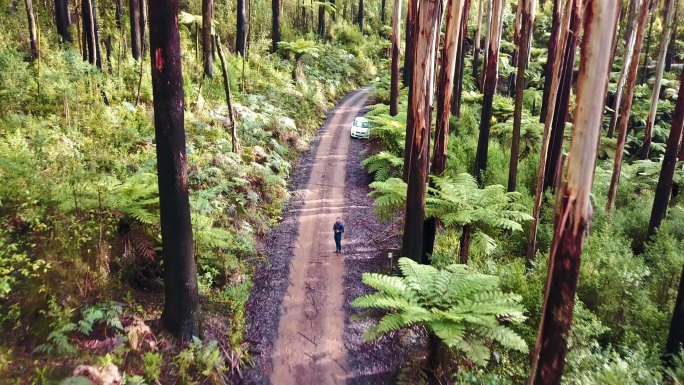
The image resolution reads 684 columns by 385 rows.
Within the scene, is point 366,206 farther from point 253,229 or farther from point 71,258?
point 71,258

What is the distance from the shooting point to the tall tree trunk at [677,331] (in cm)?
631

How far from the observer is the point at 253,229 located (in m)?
10.9

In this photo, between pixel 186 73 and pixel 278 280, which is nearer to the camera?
pixel 278 280

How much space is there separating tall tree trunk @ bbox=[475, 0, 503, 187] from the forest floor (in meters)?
3.99

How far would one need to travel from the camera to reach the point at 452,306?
623cm

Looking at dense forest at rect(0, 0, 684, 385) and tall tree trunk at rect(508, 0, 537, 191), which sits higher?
tall tree trunk at rect(508, 0, 537, 191)

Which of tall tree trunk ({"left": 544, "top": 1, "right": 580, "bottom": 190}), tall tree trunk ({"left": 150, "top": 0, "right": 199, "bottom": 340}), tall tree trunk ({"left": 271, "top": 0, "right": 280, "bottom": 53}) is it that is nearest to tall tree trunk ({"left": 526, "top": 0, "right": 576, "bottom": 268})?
tall tree trunk ({"left": 544, "top": 1, "right": 580, "bottom": 190})

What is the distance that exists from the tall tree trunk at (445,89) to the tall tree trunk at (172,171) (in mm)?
4906

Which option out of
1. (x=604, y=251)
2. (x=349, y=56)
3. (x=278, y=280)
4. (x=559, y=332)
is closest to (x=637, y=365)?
(x=559, y=332)

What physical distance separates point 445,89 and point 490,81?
5485 mm

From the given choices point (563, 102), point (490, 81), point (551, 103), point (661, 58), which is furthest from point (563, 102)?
point (661, 58)

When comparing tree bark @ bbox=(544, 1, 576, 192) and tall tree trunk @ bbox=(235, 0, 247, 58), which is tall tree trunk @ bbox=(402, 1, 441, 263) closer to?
tree bark @ bbox=(544, 1, 576, 192)

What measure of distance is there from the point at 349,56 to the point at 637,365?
32032mm

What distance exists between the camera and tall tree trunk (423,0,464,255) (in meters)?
7.99
